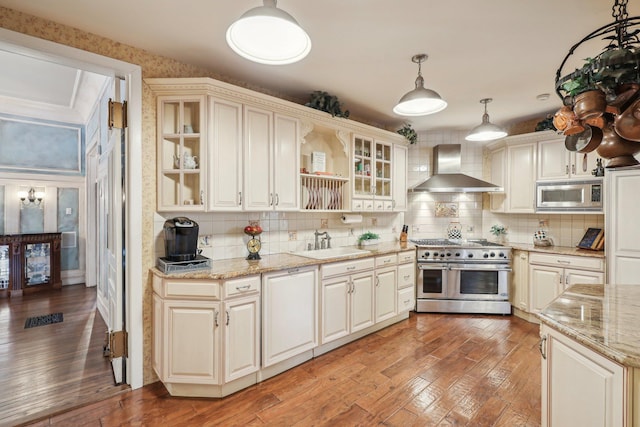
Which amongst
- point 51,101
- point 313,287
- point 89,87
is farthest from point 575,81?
point 51,101

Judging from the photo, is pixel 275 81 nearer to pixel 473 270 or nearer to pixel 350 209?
pixel 350 209

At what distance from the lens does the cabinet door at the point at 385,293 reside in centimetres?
333

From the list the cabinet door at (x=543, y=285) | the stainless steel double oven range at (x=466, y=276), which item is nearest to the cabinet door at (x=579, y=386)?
the stainless steel double oven range at (x=466, y=276)

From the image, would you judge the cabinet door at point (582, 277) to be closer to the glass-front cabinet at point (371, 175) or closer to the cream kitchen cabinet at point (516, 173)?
the cream kitchen cabinet at point (516, 173)

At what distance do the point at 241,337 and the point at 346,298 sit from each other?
115cm

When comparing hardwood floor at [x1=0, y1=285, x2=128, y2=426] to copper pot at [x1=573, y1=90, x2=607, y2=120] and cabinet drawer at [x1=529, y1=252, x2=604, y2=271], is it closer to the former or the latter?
copper pot at [x1=573, y1=90, x2=607, y2=120]

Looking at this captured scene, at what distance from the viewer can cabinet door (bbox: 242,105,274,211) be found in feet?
8.52

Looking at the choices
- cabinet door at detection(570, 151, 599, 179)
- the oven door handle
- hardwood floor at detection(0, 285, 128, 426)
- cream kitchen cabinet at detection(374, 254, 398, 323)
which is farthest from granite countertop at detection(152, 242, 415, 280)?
cabinet door at detection(570, 151, 599, 179)

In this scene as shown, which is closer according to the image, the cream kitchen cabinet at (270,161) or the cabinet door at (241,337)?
the cabinet door at (241,337)

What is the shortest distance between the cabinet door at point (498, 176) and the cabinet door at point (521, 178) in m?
0.06

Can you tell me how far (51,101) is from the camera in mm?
4430

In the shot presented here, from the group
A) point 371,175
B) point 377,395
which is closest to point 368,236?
point 371,175

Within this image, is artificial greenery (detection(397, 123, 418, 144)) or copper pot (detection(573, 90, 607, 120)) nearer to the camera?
copper pot (detection(573, 90, 607, 120))

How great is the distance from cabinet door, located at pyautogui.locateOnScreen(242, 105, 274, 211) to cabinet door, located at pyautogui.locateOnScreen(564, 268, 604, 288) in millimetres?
3376
